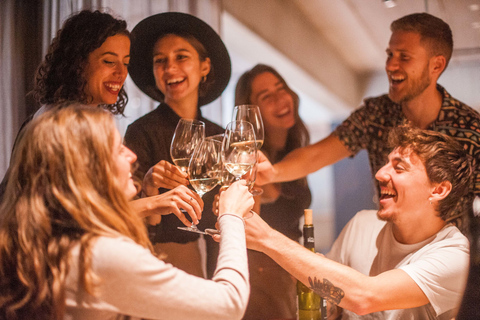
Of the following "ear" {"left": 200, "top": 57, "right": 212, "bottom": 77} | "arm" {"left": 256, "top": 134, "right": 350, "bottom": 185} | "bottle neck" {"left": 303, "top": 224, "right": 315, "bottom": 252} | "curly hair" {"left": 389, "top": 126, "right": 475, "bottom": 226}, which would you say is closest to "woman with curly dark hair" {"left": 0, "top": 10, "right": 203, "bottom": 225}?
"ear" {"left": 200, "top": 57, "right": 212, "bottom": 77}

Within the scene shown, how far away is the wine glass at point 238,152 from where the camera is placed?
1478 millimetres

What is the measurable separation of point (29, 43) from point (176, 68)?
73 cm

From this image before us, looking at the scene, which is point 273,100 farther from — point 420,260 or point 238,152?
point 420,260

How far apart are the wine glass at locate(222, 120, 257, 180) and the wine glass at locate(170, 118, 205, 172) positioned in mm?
228

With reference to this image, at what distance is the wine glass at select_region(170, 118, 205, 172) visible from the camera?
1.71m

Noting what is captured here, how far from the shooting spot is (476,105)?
210cm

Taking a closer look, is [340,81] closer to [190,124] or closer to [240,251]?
[190,124]

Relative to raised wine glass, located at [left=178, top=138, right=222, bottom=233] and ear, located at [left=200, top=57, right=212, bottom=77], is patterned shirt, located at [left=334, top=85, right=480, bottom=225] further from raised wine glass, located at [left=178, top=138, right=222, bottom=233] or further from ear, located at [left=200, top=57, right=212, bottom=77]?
raised wine glass, located at [left=178, top=138, right=222, bottom=233]

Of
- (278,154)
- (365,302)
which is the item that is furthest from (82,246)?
(278,154)

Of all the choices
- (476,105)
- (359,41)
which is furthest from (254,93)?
(476,105)

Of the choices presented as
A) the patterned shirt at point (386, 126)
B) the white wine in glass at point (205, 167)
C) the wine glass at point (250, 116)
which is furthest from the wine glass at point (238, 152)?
the patterned shirt at point (386, 126)

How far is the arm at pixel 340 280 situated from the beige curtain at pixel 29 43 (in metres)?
1.01

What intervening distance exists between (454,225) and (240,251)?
1176 mm

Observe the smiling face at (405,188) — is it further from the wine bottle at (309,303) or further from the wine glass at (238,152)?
the wine glass at (238,152)
